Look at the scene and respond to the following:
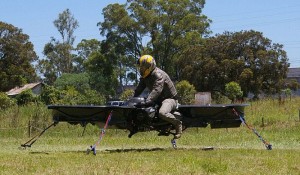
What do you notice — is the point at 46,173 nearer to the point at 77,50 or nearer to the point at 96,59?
the point at 96,59

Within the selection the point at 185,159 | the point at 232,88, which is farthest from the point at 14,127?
the point at 232,88

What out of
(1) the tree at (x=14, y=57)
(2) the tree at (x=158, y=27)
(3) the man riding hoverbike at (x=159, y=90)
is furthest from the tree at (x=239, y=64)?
(3) the man riding hoverbike at (x=159, y=90)

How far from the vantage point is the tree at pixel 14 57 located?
62.1m

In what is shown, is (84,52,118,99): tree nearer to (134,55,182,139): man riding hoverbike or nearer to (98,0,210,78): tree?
(98,0,210,78): tree

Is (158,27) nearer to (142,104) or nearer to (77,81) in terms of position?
(77,81)

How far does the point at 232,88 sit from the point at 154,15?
19.3 meters

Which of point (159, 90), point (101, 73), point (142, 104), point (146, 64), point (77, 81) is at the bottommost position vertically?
point (142, 104)

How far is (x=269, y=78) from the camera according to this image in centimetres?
5362

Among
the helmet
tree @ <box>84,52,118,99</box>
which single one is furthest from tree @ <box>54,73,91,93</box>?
the helmet

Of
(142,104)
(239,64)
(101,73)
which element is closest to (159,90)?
(142,104)

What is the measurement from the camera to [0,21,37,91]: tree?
204 feet

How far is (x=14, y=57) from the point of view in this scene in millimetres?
63531

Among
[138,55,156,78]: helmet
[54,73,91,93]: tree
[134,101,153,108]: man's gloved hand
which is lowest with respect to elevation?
[134,101,153,108]: man's gloved hand

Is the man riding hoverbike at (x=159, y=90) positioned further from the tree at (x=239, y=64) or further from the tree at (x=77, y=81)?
the tree at (x=77, y=81)
